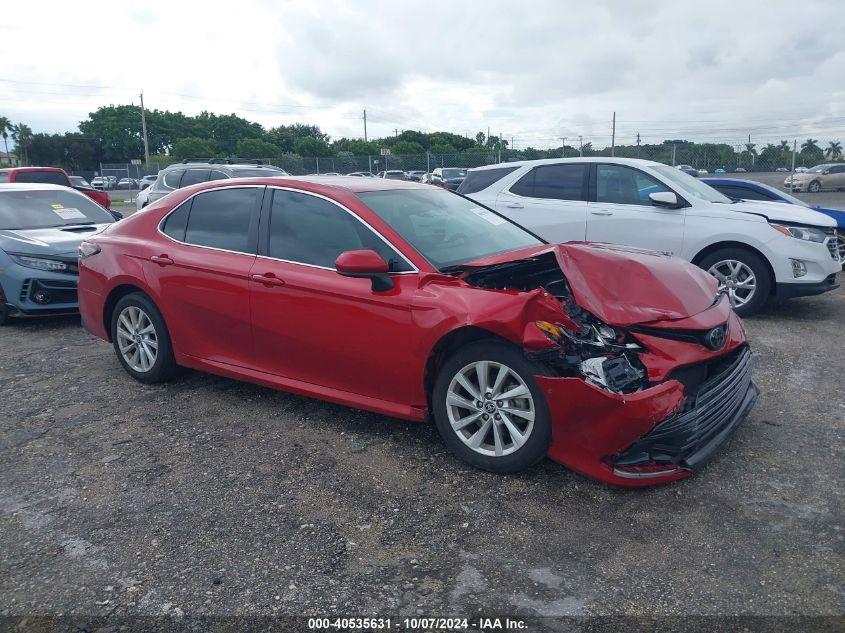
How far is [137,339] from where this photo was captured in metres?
5.27

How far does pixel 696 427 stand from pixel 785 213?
206 inches

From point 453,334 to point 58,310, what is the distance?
5285 millimetres

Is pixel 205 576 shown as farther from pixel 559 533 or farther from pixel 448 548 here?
pixel 559 533

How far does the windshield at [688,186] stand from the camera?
25.1ft

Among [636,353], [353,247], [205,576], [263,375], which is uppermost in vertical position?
[353,247]

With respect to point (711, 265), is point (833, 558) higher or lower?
lower

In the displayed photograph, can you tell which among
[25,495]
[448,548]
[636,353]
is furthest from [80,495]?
[636,353]

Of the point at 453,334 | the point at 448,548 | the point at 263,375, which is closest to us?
the point at 448,548

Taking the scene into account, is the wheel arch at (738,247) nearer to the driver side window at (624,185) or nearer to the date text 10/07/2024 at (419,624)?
the driver side window at (624,185)

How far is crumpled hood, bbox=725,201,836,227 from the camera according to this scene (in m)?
7.29

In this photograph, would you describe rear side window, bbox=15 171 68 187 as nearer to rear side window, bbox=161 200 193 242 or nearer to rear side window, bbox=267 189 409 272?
rear side window, bbox=161 200 193 242

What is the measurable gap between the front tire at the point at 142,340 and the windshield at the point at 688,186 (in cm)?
552

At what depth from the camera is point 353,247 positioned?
4203mm

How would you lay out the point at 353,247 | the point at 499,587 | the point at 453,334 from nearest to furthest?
1. the point at 499,587
2. the point at 453,334
3. the point at 353,247
